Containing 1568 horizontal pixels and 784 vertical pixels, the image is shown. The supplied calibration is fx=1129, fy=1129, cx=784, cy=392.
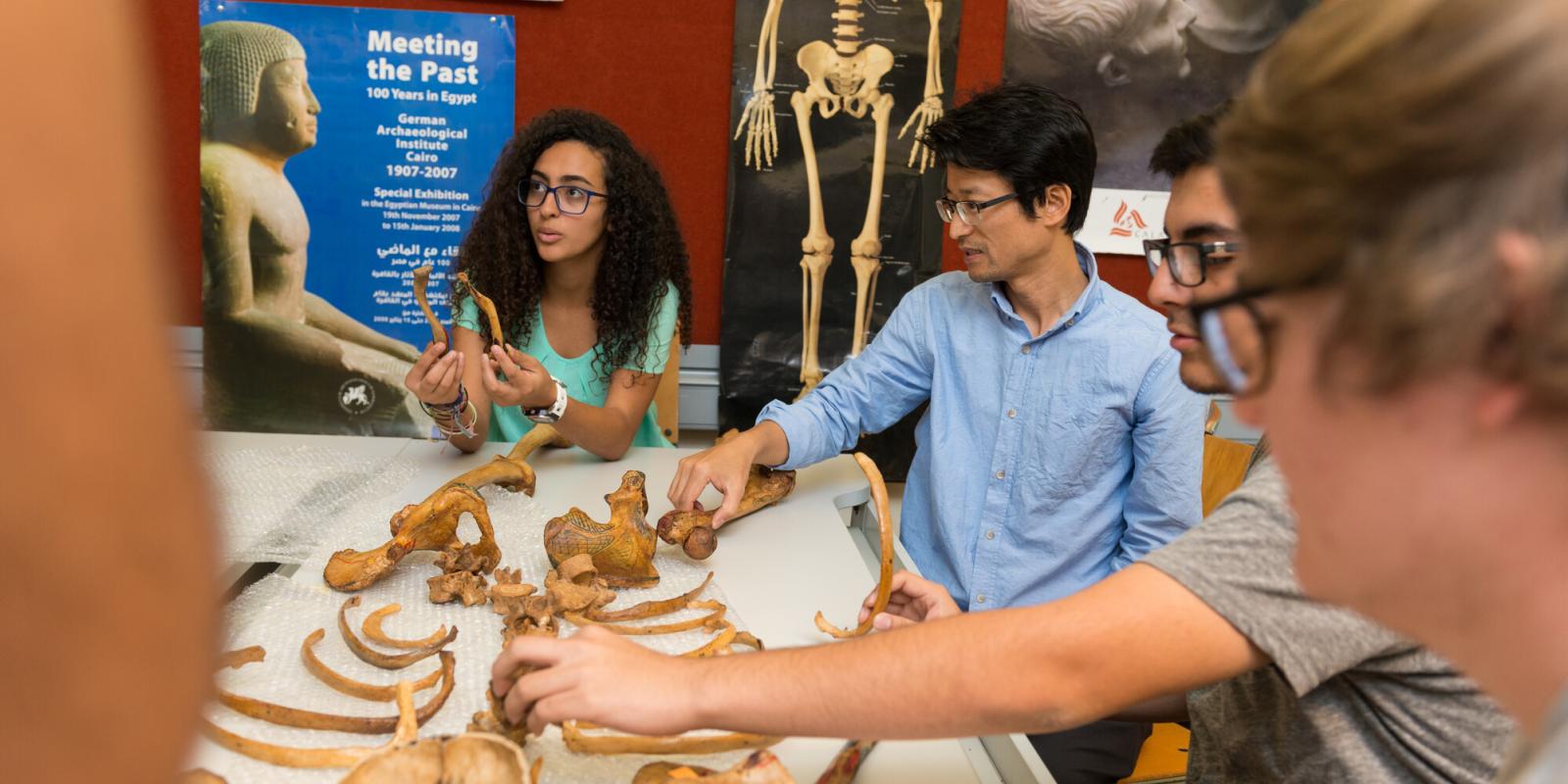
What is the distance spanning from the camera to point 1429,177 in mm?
665

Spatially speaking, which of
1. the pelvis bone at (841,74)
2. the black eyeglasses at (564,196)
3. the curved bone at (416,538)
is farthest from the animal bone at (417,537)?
the pelvis bone at (841,74)

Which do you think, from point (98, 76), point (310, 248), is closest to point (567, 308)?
point (310, 248)

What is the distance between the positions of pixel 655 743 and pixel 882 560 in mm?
483

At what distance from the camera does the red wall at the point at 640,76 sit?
4.19 metres

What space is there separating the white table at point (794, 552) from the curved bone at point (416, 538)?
8cm

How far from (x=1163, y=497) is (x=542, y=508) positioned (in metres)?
1.45

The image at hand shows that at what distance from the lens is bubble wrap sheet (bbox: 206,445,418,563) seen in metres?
2.06

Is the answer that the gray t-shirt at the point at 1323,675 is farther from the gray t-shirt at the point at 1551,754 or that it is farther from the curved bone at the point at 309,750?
the curved bone at the point at 309,750

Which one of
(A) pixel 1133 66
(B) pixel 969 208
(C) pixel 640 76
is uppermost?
(A) pixel 1133 66

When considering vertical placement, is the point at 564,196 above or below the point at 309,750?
above

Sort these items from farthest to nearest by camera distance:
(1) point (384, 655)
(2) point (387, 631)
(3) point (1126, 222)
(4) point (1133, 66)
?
(3) point (1126, 222) → (4) point (1133, 66) → (2) point (387, 631) → (1) point (384, 655)

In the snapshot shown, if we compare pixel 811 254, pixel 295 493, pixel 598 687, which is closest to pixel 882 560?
pixel 598 687

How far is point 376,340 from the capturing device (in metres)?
4.30

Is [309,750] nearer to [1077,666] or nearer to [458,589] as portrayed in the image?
[458,589]
